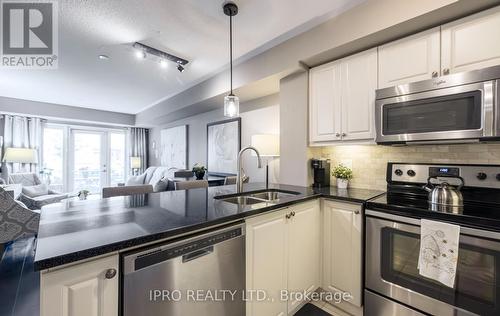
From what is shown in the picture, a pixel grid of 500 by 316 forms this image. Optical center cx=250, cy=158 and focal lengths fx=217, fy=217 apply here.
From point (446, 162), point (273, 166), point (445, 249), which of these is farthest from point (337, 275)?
point (273, 166)

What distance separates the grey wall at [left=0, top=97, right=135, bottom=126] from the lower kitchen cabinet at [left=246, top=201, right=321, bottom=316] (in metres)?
5.78

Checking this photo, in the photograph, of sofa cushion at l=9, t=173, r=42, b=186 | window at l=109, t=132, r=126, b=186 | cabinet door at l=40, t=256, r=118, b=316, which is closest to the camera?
cabinet door at l=40, t=256, r=118, b=316

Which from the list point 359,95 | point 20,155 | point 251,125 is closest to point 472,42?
point 359,95

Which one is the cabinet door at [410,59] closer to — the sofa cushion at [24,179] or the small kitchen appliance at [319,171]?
the small kitchen appliance at [319,171]

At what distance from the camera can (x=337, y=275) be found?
5.72 feet

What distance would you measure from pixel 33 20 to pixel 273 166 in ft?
9.24

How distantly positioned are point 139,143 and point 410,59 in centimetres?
676

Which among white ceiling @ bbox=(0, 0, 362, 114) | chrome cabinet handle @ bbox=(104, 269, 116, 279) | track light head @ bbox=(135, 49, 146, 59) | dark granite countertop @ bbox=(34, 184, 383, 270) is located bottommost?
chrome cabinet handle @ bbox=(104, 269, 116, 279)

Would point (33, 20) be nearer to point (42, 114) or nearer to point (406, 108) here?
point (406, 108)

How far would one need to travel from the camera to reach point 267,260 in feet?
4.54

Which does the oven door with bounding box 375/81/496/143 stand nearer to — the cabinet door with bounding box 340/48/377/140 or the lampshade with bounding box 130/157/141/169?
the cabinet door with bounding box 340/48/377/140

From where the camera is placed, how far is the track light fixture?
7.63 ft

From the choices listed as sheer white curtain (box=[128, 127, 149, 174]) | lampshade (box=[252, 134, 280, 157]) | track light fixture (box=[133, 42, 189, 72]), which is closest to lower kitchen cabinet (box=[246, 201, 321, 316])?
lampshade (box=[252, 134, 280, 157])

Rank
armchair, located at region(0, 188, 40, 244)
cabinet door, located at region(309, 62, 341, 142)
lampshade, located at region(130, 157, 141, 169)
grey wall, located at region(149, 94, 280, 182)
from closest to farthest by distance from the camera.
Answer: cabinet door, located at region(309, 62, 341, 142), armchair, located at region(0, 188, 40, 244), grey wall, located at region(149, 94, 280, 182), lampshade, located at region(130, 157, 141, 169)
